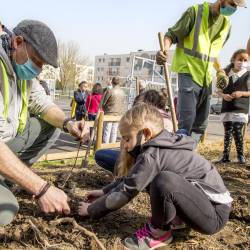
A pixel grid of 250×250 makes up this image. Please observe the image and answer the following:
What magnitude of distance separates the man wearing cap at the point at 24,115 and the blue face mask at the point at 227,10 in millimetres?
2231

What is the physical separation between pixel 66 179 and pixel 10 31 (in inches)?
61.9

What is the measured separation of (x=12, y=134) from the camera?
105 inches

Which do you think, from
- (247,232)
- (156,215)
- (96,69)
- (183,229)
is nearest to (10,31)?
(156,215)

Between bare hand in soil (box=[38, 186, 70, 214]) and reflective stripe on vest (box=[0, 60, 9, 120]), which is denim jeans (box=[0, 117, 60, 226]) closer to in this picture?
reflective stripe on vest (box=[0, 60, 9, 120])

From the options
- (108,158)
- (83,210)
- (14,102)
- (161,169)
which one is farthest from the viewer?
(108,158)

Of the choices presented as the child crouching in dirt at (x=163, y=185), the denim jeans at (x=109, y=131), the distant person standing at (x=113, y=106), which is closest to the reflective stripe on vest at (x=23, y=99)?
the child crouching in dirt at (x=163, y=185)

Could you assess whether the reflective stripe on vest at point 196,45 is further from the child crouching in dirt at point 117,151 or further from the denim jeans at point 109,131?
the denim jeans at point 109,131

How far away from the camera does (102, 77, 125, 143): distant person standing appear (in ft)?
25.8

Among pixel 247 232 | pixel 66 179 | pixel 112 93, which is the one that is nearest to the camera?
pixel 247 232

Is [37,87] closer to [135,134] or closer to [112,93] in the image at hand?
[135,134]

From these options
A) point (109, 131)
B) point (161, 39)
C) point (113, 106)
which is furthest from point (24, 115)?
point (113, 106)

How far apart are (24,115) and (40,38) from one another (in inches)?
28.3

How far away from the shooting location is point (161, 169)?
6.98ft

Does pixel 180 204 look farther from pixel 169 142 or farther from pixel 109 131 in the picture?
pixel 109 131
